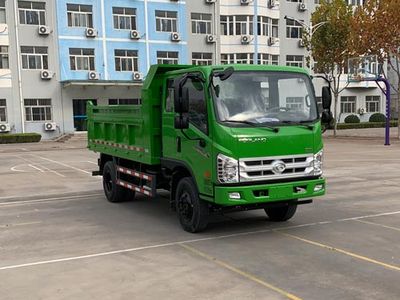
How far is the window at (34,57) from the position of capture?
3450cm

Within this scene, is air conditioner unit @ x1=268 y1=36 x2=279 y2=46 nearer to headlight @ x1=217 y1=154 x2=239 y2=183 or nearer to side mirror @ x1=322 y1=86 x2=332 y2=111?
side mirror @ x1=322 y1=86 x2=332 y2=111

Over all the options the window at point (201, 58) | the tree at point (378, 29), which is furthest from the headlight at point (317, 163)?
the window at point (201, 58)

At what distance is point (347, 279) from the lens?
5.38m

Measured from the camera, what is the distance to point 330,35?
31.1 m

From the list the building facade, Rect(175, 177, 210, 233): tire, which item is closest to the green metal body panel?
Rect(175, 177, 210, 233): tire

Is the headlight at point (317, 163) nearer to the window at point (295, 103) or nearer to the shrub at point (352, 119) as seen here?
the window at point (295, 103)

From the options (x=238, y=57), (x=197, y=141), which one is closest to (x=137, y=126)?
(x=197, y=141)

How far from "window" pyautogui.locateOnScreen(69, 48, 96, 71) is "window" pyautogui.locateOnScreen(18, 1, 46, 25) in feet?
9.42

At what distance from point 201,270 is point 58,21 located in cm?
3247

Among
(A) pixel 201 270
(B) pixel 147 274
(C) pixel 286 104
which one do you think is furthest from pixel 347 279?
(C) pixel 286 104

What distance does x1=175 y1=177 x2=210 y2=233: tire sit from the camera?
738cm

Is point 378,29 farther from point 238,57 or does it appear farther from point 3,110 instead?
point 3,110

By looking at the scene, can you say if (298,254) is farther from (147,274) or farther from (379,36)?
(379,36)

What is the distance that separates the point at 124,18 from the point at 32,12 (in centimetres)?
657
